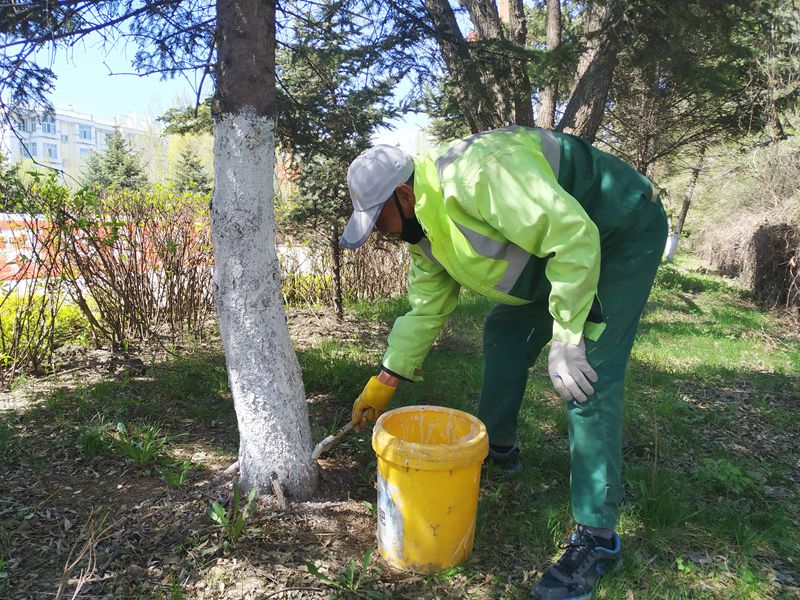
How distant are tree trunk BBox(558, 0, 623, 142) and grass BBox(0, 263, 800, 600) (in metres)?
2.08

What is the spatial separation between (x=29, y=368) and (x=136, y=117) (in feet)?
127

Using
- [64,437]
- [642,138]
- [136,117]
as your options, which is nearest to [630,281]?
[64,437]

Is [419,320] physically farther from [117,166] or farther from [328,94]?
[117,166]

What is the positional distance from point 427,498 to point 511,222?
1.02 metres

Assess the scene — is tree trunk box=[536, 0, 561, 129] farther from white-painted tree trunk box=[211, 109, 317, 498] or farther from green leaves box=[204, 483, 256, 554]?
green leaves box=[204, 483, 256, 554]

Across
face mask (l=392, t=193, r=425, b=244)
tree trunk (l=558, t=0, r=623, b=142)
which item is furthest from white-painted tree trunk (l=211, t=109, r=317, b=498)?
tree trunk (l=558, t=0, r=623, b=142)

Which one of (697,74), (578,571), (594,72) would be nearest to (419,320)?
(578,571)

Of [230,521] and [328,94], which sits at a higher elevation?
[328,94]

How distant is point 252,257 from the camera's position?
232 cm

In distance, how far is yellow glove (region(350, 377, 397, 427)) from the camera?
2367 mm

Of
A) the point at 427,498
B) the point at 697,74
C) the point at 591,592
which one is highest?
the point at 697,74

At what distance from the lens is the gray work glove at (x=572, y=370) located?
1.81 m

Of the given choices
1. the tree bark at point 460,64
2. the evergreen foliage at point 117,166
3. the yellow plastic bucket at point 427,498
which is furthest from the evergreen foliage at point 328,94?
the evergreen foliage at point 117,166

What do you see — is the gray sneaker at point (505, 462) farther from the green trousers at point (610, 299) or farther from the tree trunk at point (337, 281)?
the tree trunk at point (337, 281)
